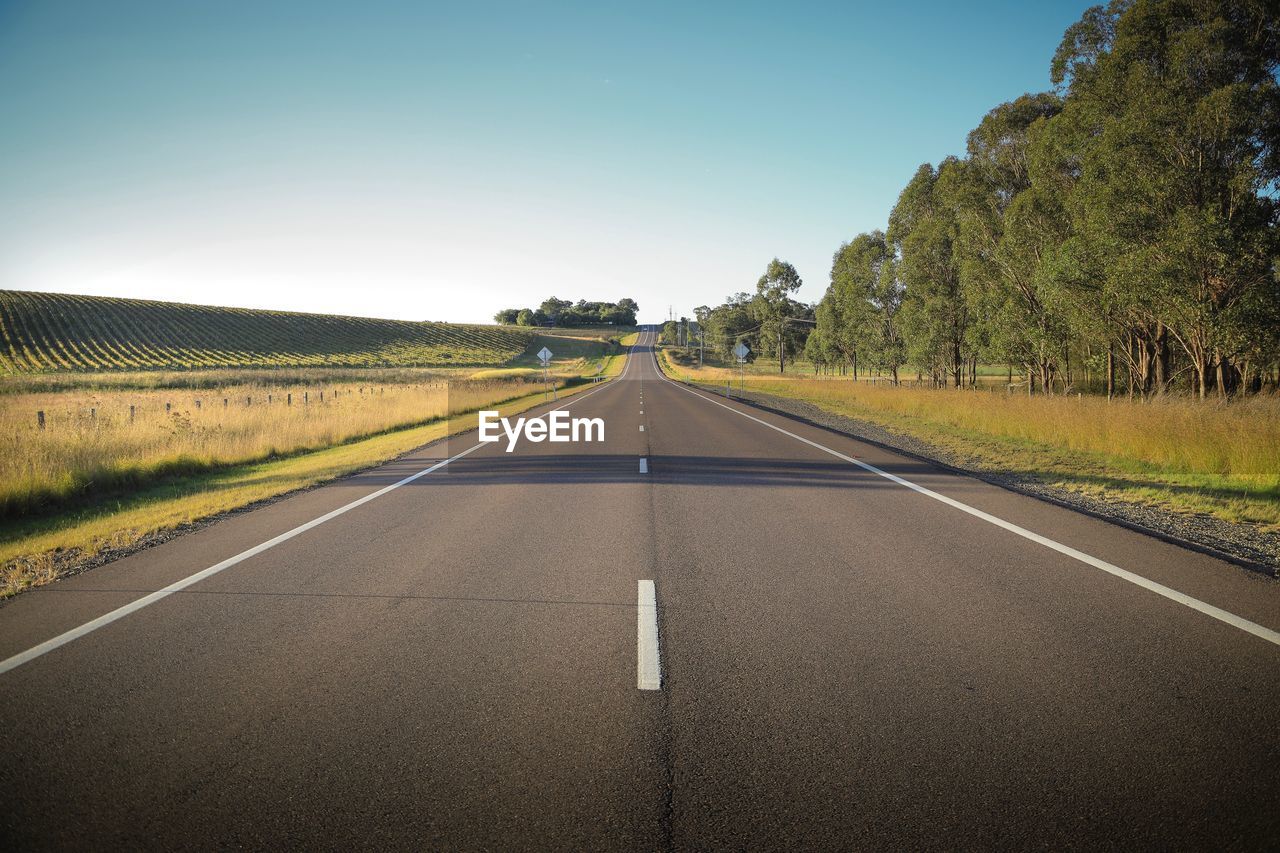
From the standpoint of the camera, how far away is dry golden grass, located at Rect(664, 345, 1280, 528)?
9.41m

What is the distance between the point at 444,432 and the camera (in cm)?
2002

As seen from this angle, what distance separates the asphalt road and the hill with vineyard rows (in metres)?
76.9

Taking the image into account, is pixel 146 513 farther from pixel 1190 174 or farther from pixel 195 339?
pixel 195 339

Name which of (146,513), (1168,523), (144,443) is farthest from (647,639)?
(144,443)

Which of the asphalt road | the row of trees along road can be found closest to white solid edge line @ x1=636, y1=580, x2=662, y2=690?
the asphalt road

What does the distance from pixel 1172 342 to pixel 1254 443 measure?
81.6 feet

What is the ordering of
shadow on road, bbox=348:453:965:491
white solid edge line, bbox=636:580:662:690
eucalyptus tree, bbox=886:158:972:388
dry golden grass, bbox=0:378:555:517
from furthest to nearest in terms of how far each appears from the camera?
eucalyptus tree, bbox=886:158:972:388 → shadow on road, bbox=348:453:965:491 → dry golden grass, bbox=0:378:555:517 → white solid edge line, bbox=636:580:662:690

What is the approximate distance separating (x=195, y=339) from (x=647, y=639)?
98.7m

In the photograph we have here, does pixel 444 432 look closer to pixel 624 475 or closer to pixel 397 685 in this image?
pixel 624 475

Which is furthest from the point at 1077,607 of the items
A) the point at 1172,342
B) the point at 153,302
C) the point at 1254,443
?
the point at 153,302

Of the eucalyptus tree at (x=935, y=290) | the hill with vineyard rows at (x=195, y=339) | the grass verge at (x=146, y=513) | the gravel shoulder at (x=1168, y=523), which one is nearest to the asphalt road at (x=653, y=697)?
the gravel shoulder at (x=1168, y=523)

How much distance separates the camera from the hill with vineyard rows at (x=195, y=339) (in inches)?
2783

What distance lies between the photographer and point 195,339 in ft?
273

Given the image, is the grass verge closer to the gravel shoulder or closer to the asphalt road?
the asphalt road
